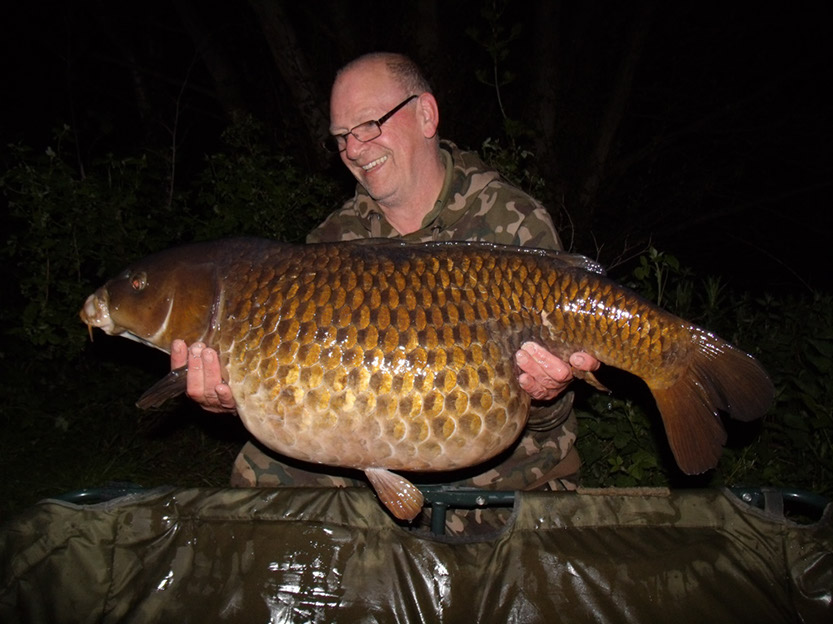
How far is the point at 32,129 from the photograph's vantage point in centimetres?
725

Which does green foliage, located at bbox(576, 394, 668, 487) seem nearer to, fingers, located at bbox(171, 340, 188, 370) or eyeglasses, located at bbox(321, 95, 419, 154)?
eyeglasses, located at bbox(321, 95, 419, 154)

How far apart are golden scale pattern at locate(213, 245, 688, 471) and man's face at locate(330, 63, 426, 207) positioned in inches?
20.9

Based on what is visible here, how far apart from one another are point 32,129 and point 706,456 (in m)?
7.78

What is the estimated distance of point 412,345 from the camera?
4.65 feet

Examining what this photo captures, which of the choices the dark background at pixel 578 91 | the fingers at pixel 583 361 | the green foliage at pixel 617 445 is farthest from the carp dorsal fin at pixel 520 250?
the dark background at pixel 578 91

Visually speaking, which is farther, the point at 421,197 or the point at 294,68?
the point at 294,68

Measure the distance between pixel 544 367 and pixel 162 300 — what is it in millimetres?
912

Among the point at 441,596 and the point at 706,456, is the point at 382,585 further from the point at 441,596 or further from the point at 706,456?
the point at 706,456

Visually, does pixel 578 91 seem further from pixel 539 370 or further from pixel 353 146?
pixel 539 370

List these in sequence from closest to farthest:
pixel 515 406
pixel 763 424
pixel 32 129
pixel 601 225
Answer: pixel 515 406 → pixel 763 424 → pixel 601 225 → pixel 32 129

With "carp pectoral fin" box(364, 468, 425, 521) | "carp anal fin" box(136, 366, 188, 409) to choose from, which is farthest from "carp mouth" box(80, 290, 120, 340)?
"carp pectoral fin" box(364, 468, 425, 521)

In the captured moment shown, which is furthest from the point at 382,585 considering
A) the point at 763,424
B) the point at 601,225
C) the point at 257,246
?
the point at 601,225

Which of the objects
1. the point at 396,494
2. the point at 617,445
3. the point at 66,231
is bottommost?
the point at 617,445

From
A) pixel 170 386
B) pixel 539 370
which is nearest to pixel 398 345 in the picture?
pixel 539 370
